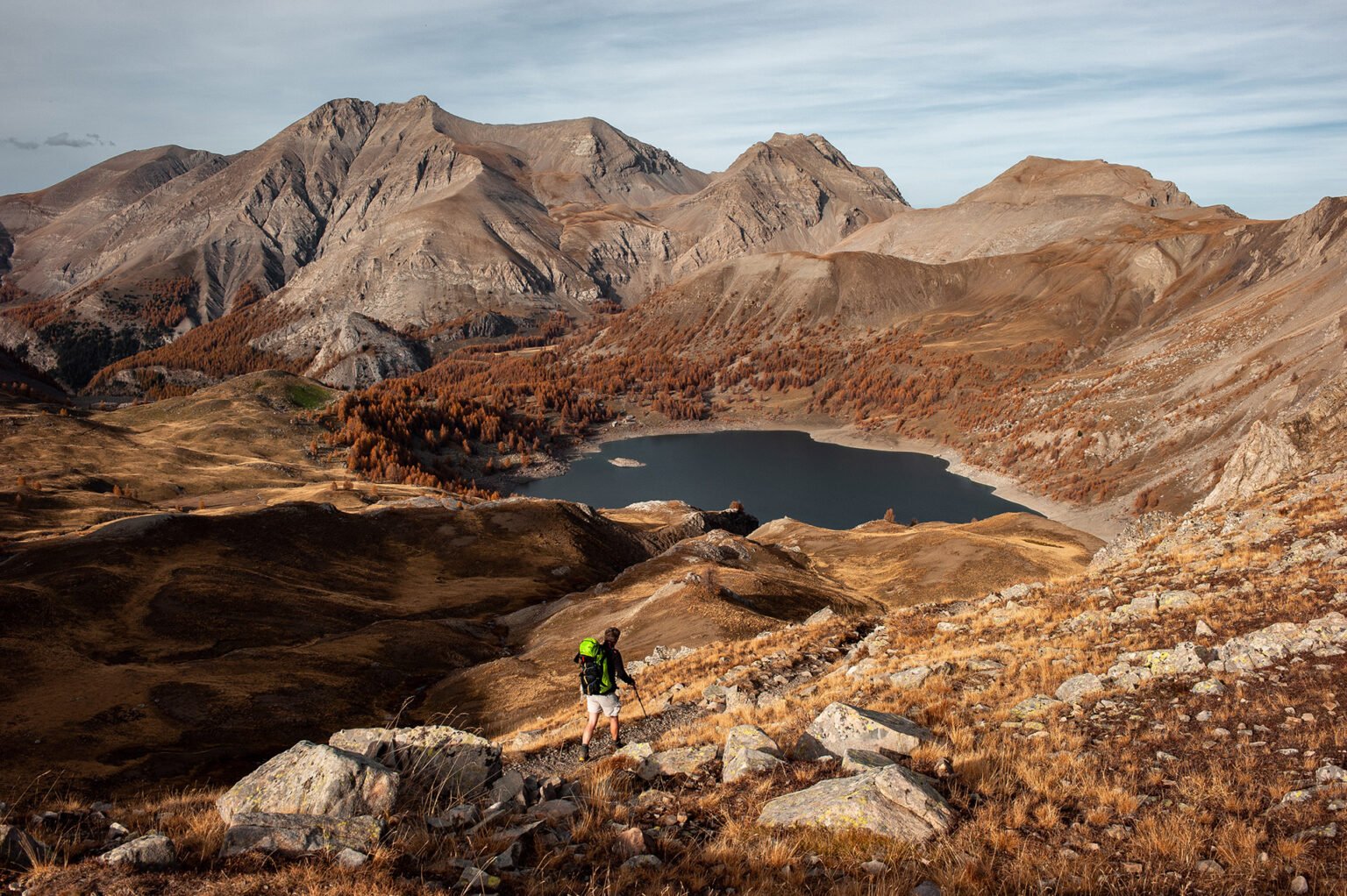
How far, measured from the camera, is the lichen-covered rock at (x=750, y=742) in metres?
14.5

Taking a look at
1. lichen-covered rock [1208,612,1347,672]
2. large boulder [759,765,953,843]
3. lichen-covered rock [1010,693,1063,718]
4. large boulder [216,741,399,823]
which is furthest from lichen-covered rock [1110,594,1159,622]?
large boulder [216,741,399,823]

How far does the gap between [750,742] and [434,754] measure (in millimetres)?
6322

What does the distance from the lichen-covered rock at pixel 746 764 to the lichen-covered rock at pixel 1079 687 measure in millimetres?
8100

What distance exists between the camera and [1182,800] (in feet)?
37.9

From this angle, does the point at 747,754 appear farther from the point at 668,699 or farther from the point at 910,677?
the point at 668,699

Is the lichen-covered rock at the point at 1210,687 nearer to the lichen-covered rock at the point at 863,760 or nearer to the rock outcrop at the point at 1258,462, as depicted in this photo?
the lichen-covered rock at the point at 863,760

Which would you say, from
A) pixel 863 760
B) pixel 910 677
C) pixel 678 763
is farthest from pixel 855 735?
pixel 910 677

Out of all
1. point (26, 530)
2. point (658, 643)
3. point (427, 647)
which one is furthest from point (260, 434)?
point (658, 643)

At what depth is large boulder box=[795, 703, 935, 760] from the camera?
47.6ft

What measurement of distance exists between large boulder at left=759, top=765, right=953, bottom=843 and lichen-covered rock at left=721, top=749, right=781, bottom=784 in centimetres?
170

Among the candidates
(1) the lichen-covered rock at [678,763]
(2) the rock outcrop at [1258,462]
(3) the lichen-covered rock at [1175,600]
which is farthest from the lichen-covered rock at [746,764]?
(2) the rock outcrop at [1258,462]

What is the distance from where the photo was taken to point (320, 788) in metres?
11.3

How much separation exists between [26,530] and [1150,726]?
299 feet

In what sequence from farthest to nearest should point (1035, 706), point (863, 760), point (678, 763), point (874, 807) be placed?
point (1035, 706) → point (678, 763) → point (863, 760) → point (874, 807)
